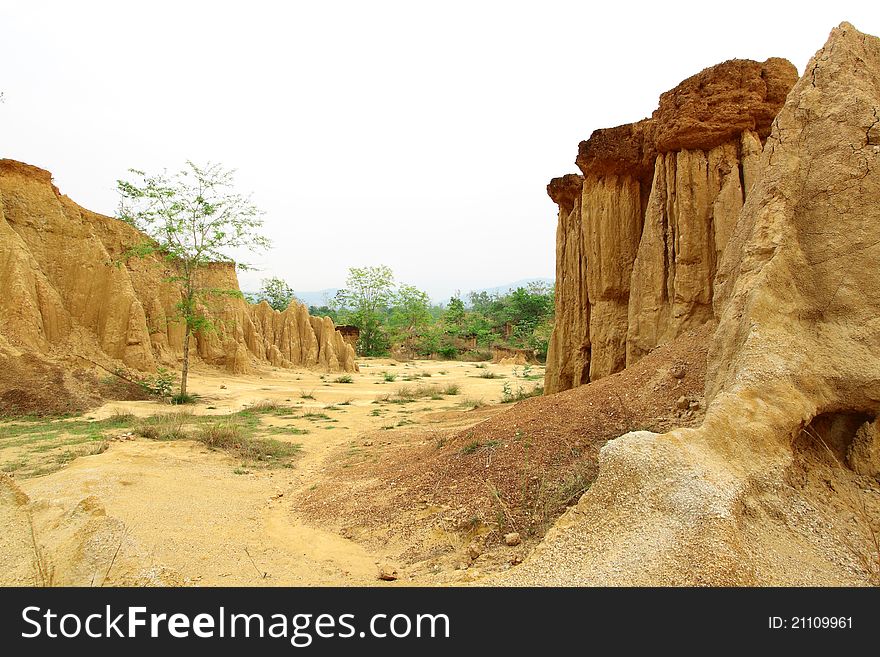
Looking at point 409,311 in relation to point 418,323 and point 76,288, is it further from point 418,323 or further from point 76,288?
point 76,288

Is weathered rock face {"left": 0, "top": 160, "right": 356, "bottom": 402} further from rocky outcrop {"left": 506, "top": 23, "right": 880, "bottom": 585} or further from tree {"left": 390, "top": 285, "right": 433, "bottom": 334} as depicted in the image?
tree {"left": 390, "top": 285, "right": 433, "bottom": 334}

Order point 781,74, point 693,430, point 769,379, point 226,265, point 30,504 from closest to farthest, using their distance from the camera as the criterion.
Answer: point 693,430 < point 769,379 < point 30,504 < point 781,74 < point 226,265

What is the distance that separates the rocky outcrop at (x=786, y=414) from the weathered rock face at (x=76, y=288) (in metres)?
16.1

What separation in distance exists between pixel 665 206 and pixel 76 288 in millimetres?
17966

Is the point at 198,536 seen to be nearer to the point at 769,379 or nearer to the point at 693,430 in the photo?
the point at 693,430

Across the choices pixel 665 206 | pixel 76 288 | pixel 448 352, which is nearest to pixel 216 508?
pixel 665 206

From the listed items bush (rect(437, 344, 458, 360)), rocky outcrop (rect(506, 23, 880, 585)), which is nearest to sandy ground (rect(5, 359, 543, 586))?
rocky outcrop (rect(506, 23, 880, 585))

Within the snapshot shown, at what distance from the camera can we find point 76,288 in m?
15.8

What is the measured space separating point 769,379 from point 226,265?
2485 centimetres

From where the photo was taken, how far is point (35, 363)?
507 inches

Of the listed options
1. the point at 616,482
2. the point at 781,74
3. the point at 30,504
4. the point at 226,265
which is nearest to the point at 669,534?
the point at 616,482

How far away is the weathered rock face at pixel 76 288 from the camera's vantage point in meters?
14.0

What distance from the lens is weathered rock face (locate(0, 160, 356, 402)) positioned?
14039 mm

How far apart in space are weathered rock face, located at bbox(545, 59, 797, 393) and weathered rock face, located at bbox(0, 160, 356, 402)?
48.3ft
